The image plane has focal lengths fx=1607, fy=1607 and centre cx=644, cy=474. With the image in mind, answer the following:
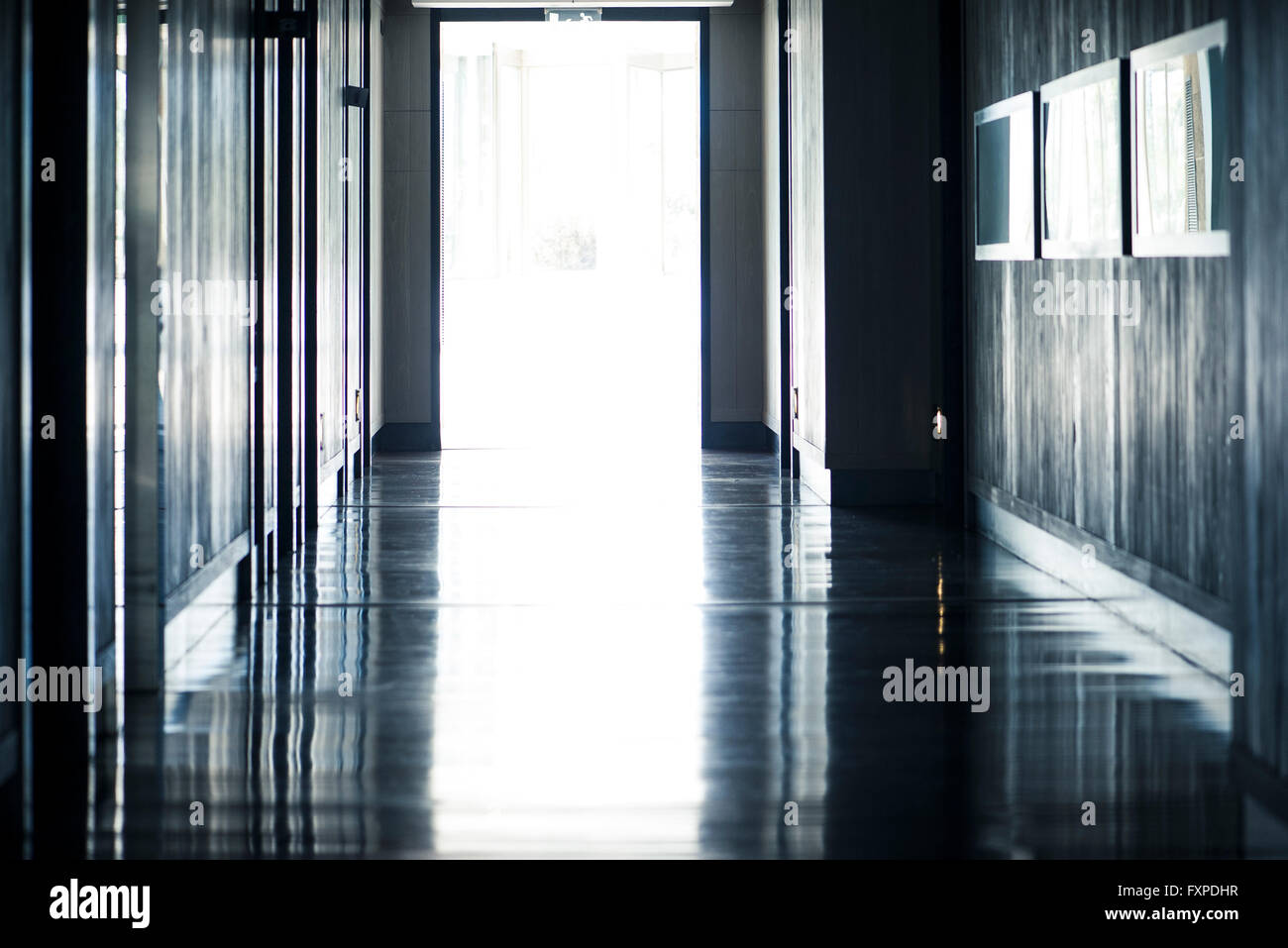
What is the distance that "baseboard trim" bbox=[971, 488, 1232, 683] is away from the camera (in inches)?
181

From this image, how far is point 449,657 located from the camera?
4.80 metres

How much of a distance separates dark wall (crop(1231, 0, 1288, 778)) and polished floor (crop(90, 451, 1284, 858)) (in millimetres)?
237

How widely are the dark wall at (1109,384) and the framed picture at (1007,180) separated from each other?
8cm

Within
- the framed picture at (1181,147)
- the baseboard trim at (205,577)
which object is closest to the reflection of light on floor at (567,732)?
the baseboard trim at (205,577)

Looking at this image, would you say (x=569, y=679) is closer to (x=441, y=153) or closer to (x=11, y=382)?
(x=11, y=382)

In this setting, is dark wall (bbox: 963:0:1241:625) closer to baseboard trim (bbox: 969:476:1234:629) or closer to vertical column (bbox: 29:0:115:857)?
baseboard trim (bbox: 969:476:1234:629)

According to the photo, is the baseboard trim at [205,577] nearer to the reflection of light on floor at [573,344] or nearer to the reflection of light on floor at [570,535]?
the reflection of light on floor at [570,535]

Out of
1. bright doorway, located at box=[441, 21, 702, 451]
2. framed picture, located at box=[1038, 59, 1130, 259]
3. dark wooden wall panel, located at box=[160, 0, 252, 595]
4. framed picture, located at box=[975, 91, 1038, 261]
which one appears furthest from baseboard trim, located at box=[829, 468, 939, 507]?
bright doorway, located at box=[441, 21, 702, 451]

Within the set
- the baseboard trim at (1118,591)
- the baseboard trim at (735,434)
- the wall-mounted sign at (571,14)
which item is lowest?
the baseboard trim at (1118,591)

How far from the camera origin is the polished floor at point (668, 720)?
10.5 feet

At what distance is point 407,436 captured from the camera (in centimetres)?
1180

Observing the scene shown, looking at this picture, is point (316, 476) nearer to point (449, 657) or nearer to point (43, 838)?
point (449, 657)
